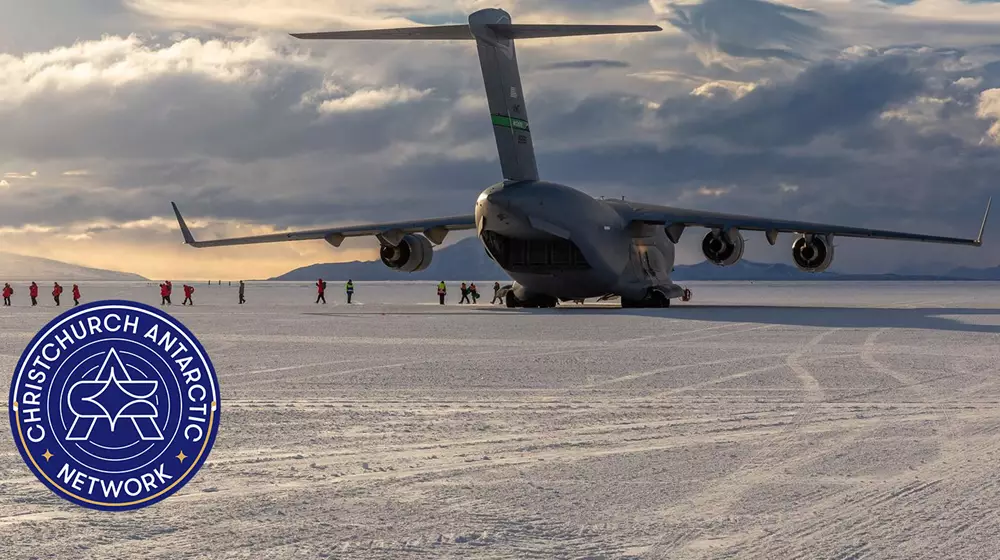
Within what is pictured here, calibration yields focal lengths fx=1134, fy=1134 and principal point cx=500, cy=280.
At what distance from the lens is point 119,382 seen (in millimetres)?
8406

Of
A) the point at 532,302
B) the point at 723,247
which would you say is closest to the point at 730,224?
the point at 723,247

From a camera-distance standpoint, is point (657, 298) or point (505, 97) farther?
point (657, 298)

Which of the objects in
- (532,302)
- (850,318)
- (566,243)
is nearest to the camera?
(850,318)

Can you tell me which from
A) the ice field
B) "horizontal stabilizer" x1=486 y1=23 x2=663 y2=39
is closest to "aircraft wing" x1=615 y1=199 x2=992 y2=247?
"horizontal stabilizer" x1=486 y1=23 x2=663 y2=39

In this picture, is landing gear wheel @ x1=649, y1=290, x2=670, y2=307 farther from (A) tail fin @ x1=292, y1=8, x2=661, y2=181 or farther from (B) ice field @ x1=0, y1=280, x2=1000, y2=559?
(B) ice field @ x1=0, y1=280, x2=1000, y2=559

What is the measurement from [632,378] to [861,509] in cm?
862

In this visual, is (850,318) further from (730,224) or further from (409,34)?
(409,34)

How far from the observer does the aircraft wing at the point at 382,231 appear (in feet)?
143

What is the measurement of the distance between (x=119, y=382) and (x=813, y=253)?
36.8 m

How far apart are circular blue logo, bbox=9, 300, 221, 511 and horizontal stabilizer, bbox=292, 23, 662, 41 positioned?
28281 mm

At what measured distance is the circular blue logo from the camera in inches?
291

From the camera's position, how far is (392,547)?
6879mm

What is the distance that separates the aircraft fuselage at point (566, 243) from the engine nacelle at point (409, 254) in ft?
12.2

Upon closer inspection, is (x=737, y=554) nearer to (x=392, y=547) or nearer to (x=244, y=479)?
(x=392, y=547)
